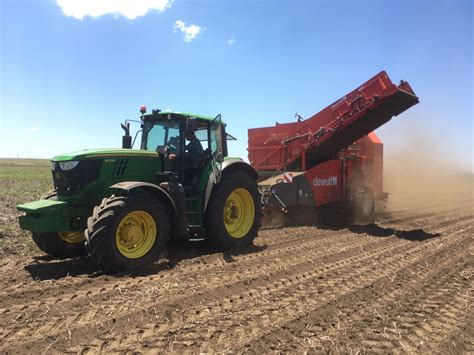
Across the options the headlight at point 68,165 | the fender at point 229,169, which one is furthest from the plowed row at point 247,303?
the headlight at point 68,165

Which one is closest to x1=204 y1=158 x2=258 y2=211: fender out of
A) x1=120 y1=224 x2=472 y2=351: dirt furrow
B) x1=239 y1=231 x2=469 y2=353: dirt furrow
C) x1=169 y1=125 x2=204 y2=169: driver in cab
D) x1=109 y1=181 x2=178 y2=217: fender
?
x1=169 y1=125 x2=204 y2=169: driver in cab

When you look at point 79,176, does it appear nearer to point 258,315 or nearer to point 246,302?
point 246,302

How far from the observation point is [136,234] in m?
5.36

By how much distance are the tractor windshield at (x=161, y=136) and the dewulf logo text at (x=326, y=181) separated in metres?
4.65

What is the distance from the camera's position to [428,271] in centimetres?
572

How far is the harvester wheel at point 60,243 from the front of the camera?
585 cm

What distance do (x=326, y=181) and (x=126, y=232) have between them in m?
6.50

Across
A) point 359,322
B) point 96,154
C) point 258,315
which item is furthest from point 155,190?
point 359,322

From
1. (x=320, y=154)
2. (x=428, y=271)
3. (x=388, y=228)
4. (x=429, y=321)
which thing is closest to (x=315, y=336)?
(x=429, y=321)

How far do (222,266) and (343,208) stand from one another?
6.46 meters

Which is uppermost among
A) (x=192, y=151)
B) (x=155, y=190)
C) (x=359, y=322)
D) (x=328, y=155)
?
(x=328, y=155)

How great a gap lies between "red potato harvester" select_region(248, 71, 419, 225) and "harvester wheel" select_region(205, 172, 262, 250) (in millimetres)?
2219

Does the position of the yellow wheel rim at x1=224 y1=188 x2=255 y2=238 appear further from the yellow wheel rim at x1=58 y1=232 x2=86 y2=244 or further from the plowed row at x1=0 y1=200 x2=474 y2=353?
the yellow wheel rim at x1=58 y1=232 x2=86 y2=244

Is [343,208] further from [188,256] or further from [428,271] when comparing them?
[188,256]
